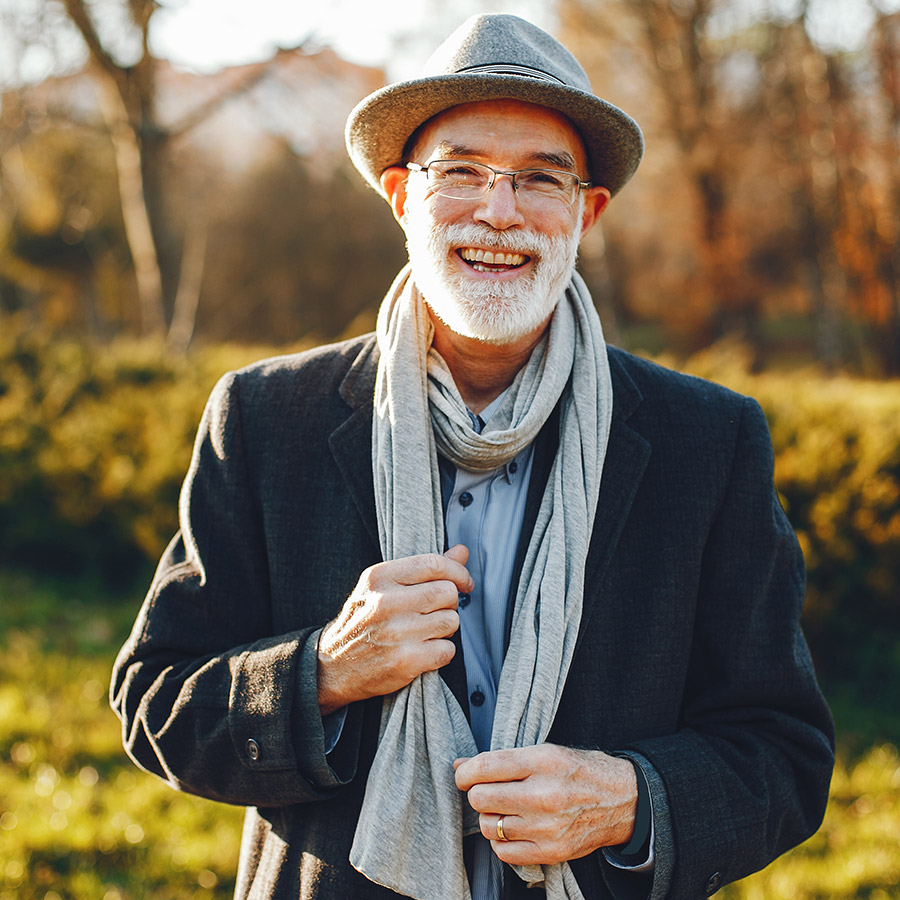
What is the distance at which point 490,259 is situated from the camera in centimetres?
180

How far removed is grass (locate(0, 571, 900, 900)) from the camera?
10.4 ft

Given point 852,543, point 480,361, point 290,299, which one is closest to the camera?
point 480,361

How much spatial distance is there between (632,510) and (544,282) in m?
0.53

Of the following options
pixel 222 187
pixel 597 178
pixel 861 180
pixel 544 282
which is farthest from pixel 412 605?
pixel 222 187

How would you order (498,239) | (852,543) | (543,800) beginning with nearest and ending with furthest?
1. (543,800)
2. (498,239)
3. (852,543)

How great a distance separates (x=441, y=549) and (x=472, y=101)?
952mm

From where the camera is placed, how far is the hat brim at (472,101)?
169 centimetres

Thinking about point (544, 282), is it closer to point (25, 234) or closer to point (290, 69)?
point (290, 69)

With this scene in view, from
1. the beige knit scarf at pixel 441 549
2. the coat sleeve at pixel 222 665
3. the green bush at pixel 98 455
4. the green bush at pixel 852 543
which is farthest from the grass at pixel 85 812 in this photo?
the green bush at pixel 852 543

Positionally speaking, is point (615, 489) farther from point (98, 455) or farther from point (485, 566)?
point (98, 455)

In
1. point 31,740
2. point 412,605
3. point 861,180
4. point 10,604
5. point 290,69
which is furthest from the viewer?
point 861,180

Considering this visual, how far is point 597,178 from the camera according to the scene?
2018 mm

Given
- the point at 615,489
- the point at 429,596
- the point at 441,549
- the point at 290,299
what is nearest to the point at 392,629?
the point at 429,596

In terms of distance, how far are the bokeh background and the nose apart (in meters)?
2.80
